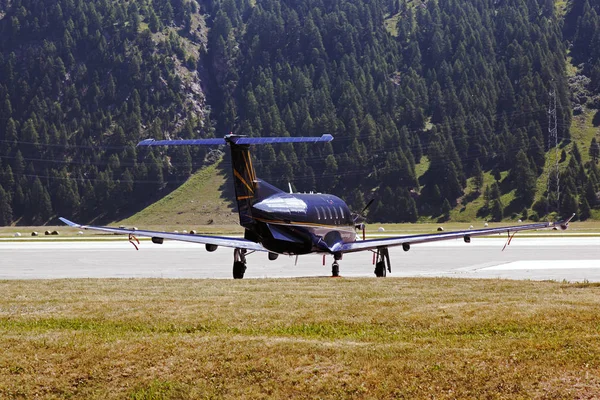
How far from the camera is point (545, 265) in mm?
42250

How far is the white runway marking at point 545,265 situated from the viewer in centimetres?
4034

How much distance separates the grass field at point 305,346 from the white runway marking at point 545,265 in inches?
658

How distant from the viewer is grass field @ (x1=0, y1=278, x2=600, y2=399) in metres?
15.0

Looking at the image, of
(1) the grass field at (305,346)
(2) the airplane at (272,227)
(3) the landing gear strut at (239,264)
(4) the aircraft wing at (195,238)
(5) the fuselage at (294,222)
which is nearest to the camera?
(1) the grass field at (305,346)

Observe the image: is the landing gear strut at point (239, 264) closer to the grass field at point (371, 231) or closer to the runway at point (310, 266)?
the runway at point (310, 266)

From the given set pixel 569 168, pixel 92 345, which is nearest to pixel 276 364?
pixel 92 345

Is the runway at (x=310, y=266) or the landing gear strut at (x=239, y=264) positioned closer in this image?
the landing gear strut at (x=239, y=264)

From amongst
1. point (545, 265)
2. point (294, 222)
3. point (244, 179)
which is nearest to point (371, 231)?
point (545, 265)

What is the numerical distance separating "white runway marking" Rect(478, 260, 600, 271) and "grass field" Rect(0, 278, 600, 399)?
16.7 meters

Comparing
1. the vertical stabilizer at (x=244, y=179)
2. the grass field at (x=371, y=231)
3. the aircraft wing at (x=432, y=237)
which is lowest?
the grass field at (x=371, y=231)

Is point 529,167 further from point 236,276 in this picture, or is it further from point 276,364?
point 276,364

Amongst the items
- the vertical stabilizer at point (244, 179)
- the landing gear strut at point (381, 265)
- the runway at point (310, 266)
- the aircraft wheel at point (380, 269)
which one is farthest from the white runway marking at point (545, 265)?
the vertical stabilizer at point (244, 179)

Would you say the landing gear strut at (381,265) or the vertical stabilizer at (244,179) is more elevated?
the vertical stabilizer at (244,179)

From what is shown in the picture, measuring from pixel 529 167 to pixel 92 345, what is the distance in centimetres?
17963
